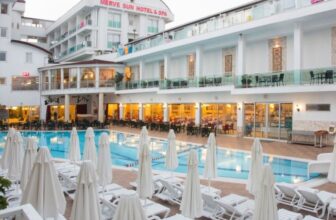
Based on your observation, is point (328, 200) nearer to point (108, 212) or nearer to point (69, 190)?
point (108, 212)

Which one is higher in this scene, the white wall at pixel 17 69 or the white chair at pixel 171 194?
the white wall at pixel 17 69

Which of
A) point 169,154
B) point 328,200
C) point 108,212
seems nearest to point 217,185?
point 169,154

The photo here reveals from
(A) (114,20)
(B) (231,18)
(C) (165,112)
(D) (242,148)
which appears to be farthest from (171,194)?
(A) (114,20)

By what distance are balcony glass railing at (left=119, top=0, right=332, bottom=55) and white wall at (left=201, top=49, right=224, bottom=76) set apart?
2426mm

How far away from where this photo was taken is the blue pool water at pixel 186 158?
1259cm

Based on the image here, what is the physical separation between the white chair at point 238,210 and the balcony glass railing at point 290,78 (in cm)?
1162

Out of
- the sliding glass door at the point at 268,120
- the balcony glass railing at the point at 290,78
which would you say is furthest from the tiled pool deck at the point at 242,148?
the balcony glass railing at the point at 290,78

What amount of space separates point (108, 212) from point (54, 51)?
168ft

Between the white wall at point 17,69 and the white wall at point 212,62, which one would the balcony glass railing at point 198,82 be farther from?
the white wall at point 17,69

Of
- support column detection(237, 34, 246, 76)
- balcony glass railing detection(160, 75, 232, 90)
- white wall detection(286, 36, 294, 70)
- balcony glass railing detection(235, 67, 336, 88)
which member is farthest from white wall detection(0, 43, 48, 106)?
white wall detection(286, 36, 294, 70)

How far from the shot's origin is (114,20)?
44.2m

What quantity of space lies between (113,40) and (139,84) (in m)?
15.2

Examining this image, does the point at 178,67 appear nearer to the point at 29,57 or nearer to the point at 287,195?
the point at 29,57

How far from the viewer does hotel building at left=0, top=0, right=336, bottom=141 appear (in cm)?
1850
